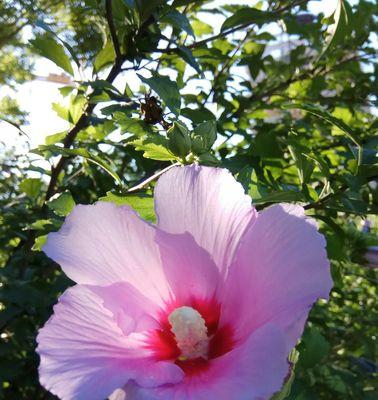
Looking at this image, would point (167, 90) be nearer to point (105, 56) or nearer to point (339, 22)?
point (105, 56)

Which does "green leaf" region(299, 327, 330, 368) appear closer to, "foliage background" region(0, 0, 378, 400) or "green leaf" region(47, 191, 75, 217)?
"foliage background" region(0, 0, 378, 400)

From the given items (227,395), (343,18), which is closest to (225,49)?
(343,18)

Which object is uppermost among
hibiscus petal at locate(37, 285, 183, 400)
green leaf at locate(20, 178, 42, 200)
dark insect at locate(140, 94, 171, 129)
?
green leaf at locate(20, 178, 42, 200)

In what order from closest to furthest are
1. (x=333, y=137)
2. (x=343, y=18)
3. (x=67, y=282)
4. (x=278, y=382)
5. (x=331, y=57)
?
(x=278, y=382) → (x=343, y=18) → (x=67, y=282) → (x=331, y=57) → (x=333, y=137)

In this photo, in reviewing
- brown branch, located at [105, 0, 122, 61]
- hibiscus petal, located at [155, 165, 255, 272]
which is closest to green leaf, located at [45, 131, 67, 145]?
brown branch, located at [105, 0, 122, 61]

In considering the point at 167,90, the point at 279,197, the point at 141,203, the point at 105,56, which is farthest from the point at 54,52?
the point at 279,197

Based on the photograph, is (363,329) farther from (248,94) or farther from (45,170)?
(45,170)
